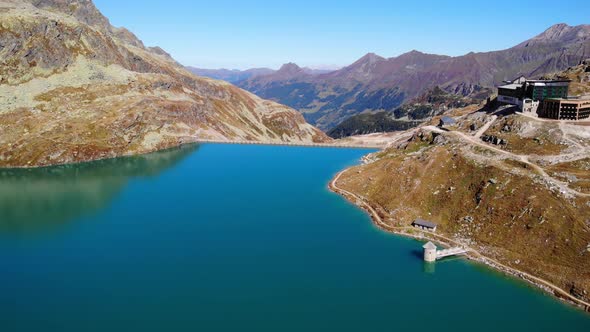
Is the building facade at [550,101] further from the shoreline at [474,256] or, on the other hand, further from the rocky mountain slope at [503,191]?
the shoreline at [474,256]

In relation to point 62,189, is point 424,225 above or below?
above

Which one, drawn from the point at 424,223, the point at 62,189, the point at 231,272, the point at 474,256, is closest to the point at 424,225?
the point at 424,223

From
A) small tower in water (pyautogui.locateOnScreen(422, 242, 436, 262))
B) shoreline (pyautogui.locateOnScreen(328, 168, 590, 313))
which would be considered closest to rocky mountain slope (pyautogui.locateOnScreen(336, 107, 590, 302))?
shoreline (pyautogui.locateOnScreen(328, 168, 590, 313))

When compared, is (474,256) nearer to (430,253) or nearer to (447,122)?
(430,253)

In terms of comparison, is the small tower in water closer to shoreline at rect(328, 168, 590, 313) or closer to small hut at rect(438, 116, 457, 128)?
shoreline at rect(328, 168, 590, 313)

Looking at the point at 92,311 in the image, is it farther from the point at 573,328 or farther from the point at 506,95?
the point at 506,95

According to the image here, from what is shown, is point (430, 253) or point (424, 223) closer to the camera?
point (430, 253)
